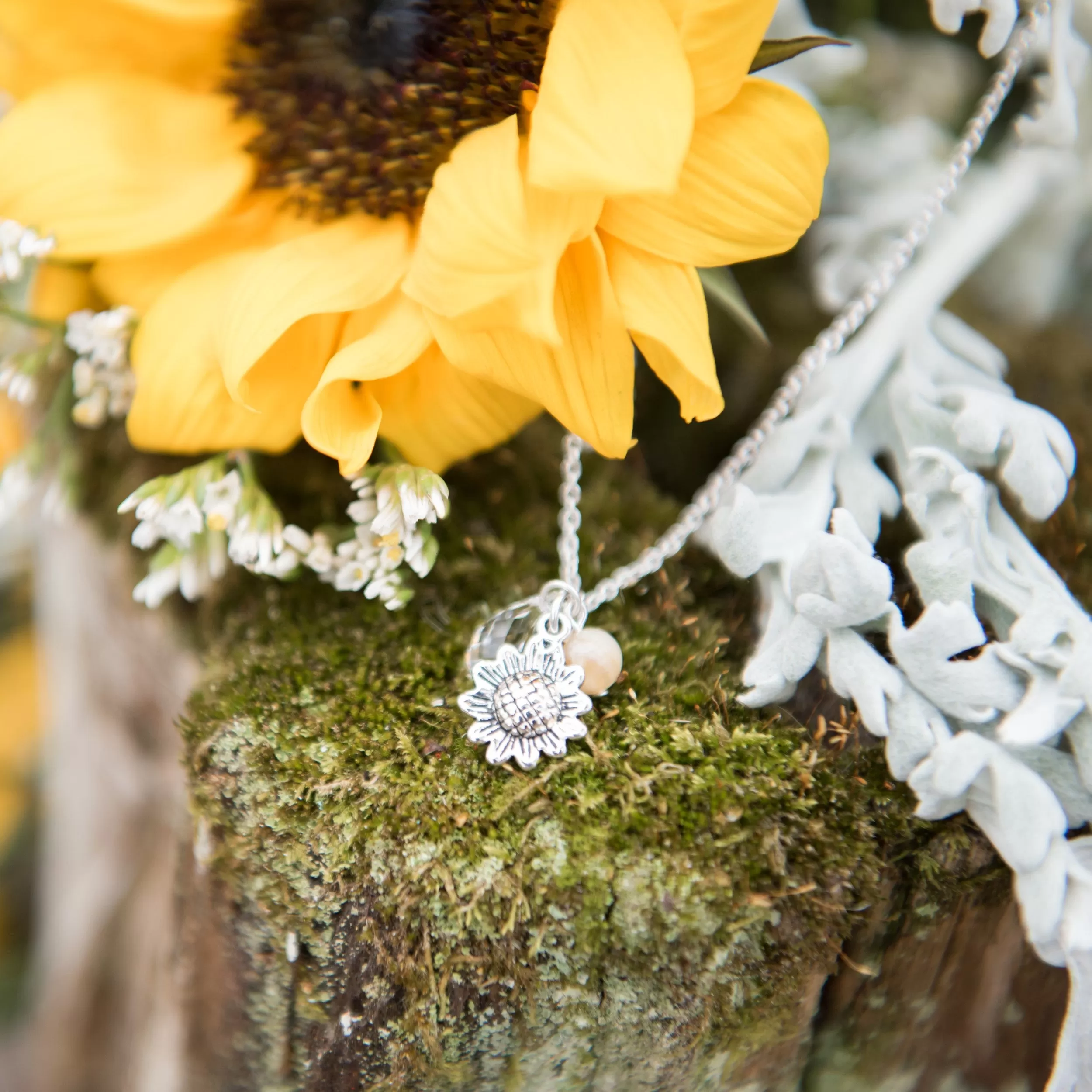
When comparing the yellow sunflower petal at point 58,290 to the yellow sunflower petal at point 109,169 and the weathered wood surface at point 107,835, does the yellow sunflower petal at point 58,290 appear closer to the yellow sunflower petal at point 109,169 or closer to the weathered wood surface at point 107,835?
the yellow sunflower petal at point 109,169

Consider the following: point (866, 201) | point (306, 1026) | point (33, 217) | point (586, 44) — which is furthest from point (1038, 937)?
point (33, 217)

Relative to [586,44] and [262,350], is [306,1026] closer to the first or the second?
[262,350]

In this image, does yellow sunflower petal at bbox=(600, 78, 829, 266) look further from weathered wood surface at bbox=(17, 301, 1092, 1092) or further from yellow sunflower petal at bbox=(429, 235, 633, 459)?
weathered wood surface at bbox=(17, 301, 1092, 1092)

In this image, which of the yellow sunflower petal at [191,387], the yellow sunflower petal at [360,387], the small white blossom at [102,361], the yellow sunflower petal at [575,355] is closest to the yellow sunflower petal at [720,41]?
the yellow sunflower petal at [575,355]

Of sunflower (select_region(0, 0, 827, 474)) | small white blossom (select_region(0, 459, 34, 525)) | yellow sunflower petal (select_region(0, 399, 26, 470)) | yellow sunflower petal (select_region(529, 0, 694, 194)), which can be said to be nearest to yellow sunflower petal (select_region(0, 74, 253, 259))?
sunflower (select_region(0, 0, 827, 474))

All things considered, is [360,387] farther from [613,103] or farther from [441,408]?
[613,103]
